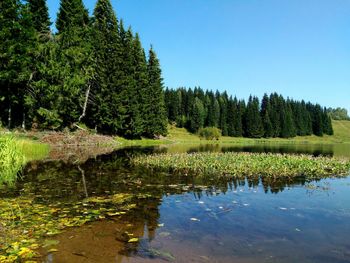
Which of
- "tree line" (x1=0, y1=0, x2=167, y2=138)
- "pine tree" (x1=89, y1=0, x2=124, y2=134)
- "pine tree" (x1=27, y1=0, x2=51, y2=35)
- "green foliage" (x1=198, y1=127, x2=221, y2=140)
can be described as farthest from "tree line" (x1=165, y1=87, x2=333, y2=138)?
"pine tree" (x1=27, y1=0, x2=51, y2=35)

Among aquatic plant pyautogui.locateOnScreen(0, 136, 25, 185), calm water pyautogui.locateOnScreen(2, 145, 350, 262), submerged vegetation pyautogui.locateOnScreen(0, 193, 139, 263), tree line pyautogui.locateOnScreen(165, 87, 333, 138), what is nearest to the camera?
submerged vegetation pyautogui.locateOnScreen(0, 193, 139, 263)

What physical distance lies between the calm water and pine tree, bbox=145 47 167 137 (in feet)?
148

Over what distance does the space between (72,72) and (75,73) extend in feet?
1.60

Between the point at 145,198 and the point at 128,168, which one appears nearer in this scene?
the point at 145,198

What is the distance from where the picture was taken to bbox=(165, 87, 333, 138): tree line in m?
109

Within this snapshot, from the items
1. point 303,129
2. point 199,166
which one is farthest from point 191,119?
point 199,166

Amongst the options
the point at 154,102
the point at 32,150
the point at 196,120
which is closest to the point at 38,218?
the point at 32,150

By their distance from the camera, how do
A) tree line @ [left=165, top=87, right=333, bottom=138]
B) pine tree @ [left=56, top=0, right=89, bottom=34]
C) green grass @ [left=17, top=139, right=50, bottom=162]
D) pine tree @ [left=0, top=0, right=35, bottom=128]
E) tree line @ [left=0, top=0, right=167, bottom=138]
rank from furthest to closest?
1. tree line @ [left=165, top=87, right=333, bottom=138]
2. pine tree @ [left=56, top=0, right=89, bottom=34]
3. tree line @ [left=0, top=0, right=167, bottom=138]
4. pine tree @ [left=0, top=0, right=35, bottom=128]
5. green grass @ [left=17, top=139, right=50, bottom=162]

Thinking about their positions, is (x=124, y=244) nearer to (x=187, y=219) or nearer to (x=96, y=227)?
(x=96, y=227)

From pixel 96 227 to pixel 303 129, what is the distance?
130 meters

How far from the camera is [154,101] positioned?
209 ft

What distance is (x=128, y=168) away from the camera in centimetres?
1962

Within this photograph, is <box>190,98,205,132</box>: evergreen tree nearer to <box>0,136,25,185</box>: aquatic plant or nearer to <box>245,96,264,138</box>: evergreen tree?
<box>245,96,264,138</box>: evergreen tree

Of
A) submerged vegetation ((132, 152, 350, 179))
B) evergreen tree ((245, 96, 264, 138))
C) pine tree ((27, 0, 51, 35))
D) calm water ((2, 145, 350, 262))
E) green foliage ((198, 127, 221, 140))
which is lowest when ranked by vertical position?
calm water ((2, 145, 350, 262))
